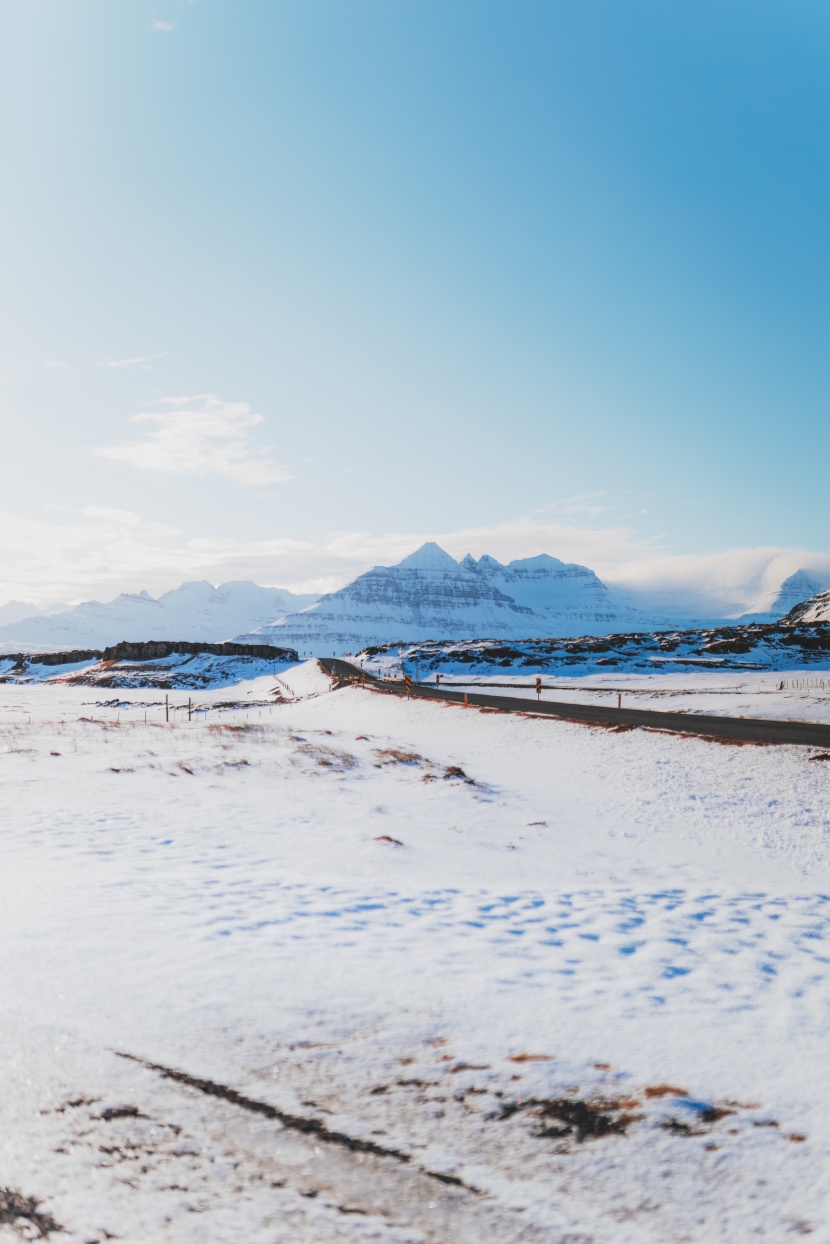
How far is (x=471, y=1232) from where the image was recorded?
130 inches

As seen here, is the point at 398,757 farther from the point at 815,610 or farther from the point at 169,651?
the point at 815,610

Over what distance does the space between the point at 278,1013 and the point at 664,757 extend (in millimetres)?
14924

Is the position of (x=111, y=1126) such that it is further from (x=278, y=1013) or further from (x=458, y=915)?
(x=458, y=915)

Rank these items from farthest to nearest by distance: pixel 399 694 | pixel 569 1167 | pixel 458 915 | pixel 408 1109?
1. pixel 399 694
2. pixel 458 915
3. pixel 408 1109
4. pixel 569 1167

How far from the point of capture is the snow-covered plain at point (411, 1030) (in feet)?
11.5

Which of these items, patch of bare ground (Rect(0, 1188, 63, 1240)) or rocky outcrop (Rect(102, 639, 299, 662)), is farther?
rocky outcrop (Rect(102, 639, 299, 662))

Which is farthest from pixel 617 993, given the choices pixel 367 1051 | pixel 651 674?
pixel 651 674

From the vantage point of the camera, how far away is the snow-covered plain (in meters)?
3.52

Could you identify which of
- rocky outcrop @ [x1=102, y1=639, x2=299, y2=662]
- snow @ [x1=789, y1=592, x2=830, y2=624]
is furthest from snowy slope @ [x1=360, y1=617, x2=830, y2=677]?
snow @ [x1=789, y1=592, x2=830, y2=624]

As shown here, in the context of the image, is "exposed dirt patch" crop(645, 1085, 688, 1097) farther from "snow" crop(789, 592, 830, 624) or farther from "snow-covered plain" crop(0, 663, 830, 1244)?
"snow" crop(789, 592, 830, 624)

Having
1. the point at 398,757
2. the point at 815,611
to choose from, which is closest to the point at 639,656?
the point at 398,757

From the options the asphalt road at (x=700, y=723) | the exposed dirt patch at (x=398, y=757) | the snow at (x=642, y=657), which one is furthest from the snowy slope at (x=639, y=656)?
the exposed dirt patch at (x=398, y=757)

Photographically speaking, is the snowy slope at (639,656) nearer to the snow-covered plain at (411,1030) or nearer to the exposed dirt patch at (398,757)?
the exposed dirt patch at (398,757)

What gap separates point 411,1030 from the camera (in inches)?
203
